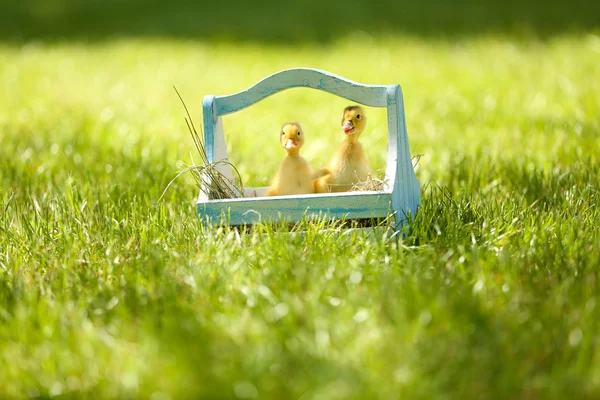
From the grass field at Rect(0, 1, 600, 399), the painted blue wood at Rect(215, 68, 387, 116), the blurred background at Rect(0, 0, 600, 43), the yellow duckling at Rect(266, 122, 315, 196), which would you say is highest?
the blurred background at Rect(0, 0, 600, 43)

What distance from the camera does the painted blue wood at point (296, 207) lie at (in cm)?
214

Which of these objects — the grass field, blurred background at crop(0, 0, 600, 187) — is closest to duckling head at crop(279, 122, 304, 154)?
the grass field

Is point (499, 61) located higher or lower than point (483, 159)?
higher

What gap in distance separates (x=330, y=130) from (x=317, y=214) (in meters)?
2.08

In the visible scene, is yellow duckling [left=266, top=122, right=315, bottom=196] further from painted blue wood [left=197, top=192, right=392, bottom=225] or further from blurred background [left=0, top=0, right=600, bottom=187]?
blurred background [left=0, top=0, right=600, bottom=187]

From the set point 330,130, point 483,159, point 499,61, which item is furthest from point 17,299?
point 499,61

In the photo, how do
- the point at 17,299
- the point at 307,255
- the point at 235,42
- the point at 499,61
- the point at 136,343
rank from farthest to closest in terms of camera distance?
the point at 235,42 < the point at 499,61 < the point at 307,255 < the point at 17,299 < the point at 136,343

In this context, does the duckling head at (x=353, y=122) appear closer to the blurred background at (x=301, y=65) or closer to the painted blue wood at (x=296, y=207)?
the painted blue wood at (x=296, y=207)

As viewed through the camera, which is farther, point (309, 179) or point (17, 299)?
point (309, 179)

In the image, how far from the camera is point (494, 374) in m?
1.50

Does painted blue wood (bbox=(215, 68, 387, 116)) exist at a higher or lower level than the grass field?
higher

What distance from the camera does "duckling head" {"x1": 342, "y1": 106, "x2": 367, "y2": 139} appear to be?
7.57 ft

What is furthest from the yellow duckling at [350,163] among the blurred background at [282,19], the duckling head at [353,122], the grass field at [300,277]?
the blurred background at [282,19]

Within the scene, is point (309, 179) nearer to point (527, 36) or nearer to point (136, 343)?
point (136, 343)
